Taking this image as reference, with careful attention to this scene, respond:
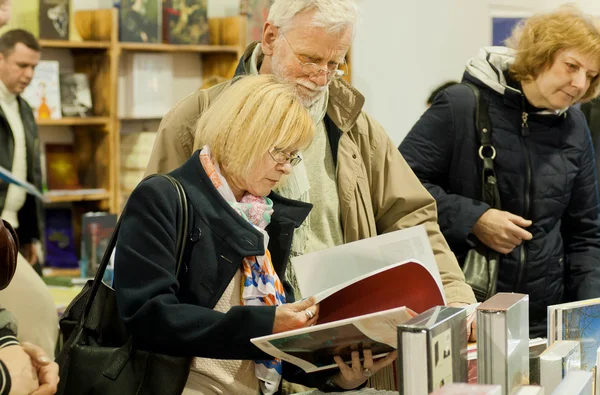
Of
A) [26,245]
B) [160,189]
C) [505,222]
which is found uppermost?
[160,189]

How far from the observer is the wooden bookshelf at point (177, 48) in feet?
18.3

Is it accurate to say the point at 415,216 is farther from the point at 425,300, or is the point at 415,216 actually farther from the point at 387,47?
the point at 387,47

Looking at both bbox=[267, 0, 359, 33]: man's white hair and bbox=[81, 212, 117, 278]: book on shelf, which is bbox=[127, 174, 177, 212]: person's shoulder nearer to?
bbox=[267, 0, 359, 33]: man's white hair

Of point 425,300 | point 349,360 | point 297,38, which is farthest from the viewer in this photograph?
point 297,38

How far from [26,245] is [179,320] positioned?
3.35m

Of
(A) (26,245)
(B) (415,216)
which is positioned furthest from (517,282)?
(A) (26,245)

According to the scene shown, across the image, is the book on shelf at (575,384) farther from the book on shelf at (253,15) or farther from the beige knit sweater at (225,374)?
the book on shelf at (253,15)

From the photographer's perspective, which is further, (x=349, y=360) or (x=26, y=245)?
(x=26, y=245)

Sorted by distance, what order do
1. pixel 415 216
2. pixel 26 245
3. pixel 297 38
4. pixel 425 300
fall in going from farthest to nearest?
1. pixel 26 245
2. pixel 415 216
3. pixel 297 38
4. pixel 425 300

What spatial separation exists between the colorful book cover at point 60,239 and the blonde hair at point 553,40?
3.43 meters

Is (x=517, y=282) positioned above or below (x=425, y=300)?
below

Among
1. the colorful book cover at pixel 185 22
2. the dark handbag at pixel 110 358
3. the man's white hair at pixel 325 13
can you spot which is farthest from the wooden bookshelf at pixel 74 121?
the dark handbag at pixel 110 358

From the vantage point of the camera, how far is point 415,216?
7.49ft

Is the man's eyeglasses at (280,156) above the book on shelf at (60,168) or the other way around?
above
